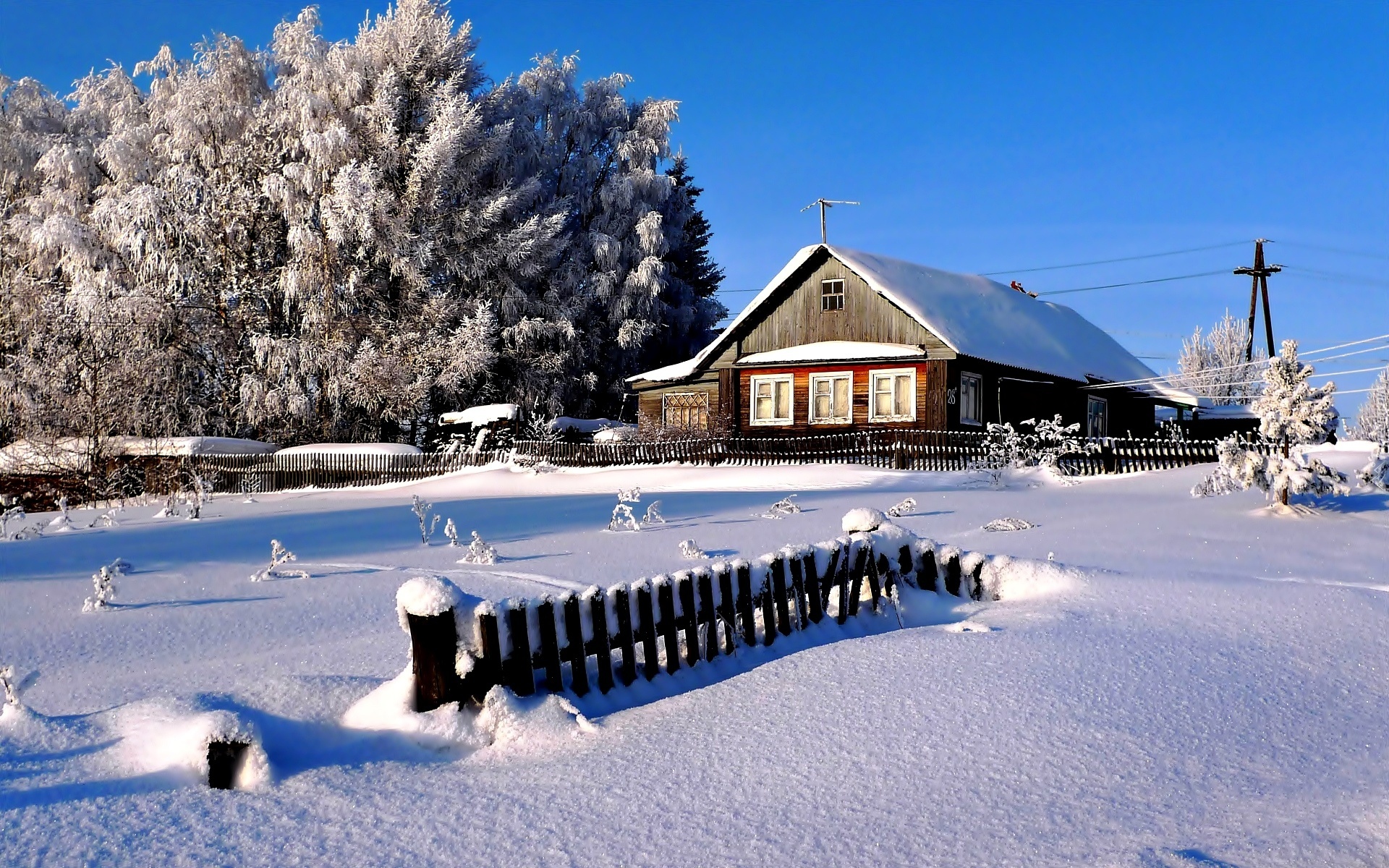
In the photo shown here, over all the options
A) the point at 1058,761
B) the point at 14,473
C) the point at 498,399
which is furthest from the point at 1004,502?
the point at 498,399

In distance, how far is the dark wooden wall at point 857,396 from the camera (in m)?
28.7

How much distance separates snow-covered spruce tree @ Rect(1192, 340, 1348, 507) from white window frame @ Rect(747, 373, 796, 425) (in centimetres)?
1694

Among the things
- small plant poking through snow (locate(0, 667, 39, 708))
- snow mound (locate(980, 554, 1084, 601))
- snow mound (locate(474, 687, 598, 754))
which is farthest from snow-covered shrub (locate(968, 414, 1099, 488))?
small plant poking through snow (locate(0, 667, 39, 708))

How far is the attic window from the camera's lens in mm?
30672

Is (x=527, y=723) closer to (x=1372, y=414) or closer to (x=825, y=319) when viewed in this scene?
(x=825, y=319)

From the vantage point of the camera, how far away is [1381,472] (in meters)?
15.5

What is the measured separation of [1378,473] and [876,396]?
15.4 metres

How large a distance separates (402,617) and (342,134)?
3299cm

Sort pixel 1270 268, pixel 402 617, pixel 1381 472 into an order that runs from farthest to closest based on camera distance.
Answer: pixel 1270 268
pixel 1381 472
pixel 402 617

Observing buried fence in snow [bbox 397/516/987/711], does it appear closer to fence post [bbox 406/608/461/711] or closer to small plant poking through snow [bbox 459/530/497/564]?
fence post [bbox 406/608/461/711]

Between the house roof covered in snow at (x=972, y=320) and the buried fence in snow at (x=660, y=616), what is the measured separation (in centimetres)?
2087

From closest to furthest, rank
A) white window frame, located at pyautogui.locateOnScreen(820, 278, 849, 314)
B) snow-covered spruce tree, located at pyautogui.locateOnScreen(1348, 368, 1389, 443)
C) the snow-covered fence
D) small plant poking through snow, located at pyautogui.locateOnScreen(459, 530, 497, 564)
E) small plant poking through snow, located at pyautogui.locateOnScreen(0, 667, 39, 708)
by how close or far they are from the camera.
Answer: small plant poking through snow, located at pyautogui.locateOnScreen(0, 667, 39, 708), small plant poking through snow, located at pyautogui.locateOnScreen(459, 530, 497, 564), the snow-covered fence, white window frame, located at pyautogui.locateOnScreen(820, 278, 849, 314), snow-covered spruce tree, located at pyautogui.locateOnScreen(1348, 368, 1389, 443)

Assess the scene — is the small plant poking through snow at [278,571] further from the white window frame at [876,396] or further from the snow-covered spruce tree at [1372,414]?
the snow-covered spruce tree at [1372,414]

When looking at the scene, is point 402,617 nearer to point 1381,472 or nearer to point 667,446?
point 1381,472
